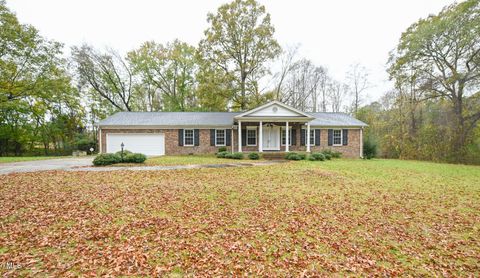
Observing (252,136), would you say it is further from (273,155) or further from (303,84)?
(303,84)

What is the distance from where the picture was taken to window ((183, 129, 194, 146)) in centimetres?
1758

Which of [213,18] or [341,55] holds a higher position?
[213,18]

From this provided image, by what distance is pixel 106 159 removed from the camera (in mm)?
11117

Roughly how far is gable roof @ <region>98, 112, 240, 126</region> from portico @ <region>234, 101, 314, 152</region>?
173 centimetres

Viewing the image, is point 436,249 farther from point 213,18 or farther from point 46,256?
point 213,18

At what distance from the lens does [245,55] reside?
76.2 ft

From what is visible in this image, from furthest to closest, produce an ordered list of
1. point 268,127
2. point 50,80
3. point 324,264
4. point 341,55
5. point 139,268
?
point 341,55 < point 268,127 < point 50,80 < point 324,264 < point 139,268

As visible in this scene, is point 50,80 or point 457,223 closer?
point 457,223

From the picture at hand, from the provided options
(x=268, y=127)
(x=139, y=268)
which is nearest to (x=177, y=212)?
(x=139, y=268)

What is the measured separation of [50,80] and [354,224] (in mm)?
21518

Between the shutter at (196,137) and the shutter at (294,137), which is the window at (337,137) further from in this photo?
the shutter at (196,137)

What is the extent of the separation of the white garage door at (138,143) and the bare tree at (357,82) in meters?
23.2

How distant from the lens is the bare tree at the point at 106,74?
25.2 meters

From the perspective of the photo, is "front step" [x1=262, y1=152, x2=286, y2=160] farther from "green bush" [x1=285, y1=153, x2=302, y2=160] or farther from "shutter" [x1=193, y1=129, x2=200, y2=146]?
"shutter" [x1=193, y1=129, x2=200, y2=146]
